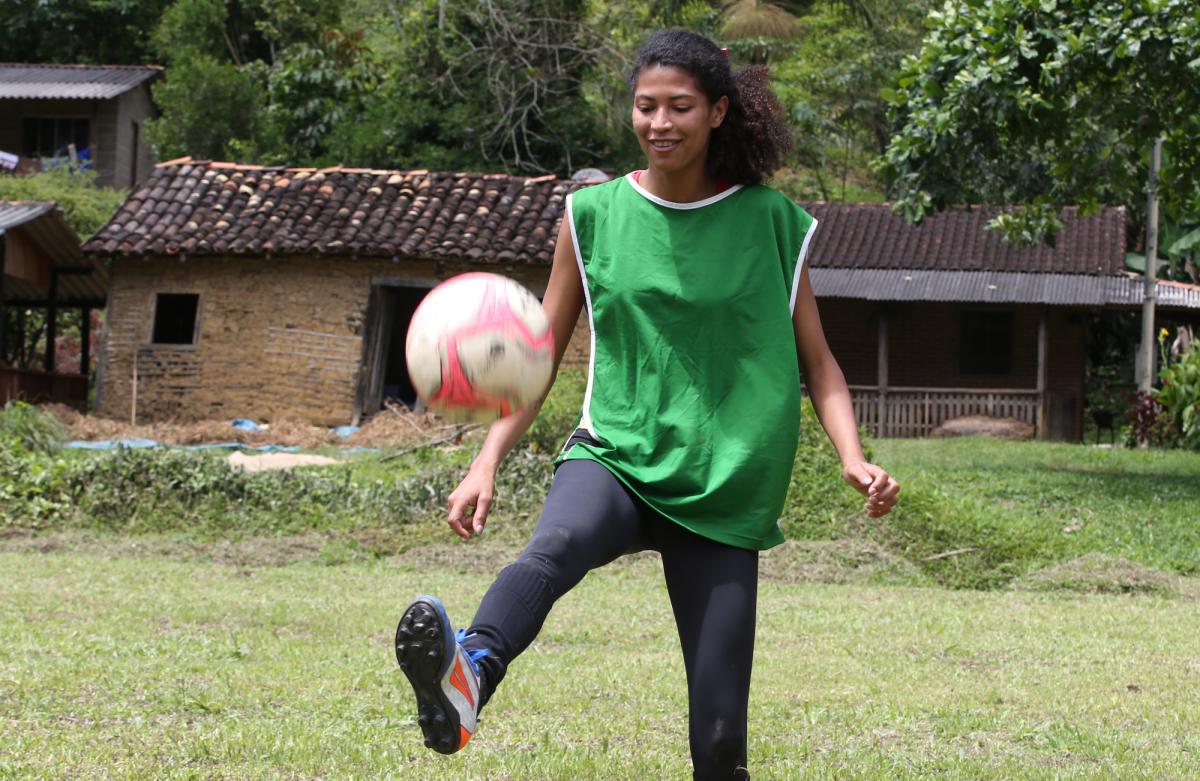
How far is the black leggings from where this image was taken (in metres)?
Result: 2.91

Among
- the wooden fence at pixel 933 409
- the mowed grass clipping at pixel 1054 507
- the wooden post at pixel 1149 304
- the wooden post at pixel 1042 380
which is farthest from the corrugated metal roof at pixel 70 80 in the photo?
the wooden post at pixel 1149 304

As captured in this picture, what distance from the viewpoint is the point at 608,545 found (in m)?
3.10

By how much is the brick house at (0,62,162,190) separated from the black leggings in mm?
33144

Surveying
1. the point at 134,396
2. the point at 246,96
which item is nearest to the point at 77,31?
the point at 246,96

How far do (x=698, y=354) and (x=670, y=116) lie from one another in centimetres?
57

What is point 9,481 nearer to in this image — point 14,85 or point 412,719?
point 412,719

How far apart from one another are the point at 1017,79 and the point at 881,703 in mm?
9299

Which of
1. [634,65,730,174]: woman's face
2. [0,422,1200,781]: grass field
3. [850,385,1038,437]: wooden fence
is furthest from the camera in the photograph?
[850,385,1038,437]: wooden fence


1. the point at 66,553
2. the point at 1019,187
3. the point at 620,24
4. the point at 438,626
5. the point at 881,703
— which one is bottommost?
the point at 66,553

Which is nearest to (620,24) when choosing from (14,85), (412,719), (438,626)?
(14,85)

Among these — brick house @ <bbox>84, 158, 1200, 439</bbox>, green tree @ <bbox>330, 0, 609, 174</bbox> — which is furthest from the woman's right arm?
green tree @ <bbox>330, 0, 609, 174</bbox>

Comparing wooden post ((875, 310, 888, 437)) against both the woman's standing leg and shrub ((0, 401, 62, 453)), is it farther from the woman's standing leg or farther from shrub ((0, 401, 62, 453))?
the woman's standing leg

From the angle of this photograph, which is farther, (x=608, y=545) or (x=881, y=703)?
(x=881, y=703)

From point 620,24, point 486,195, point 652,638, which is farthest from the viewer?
point 620,24
